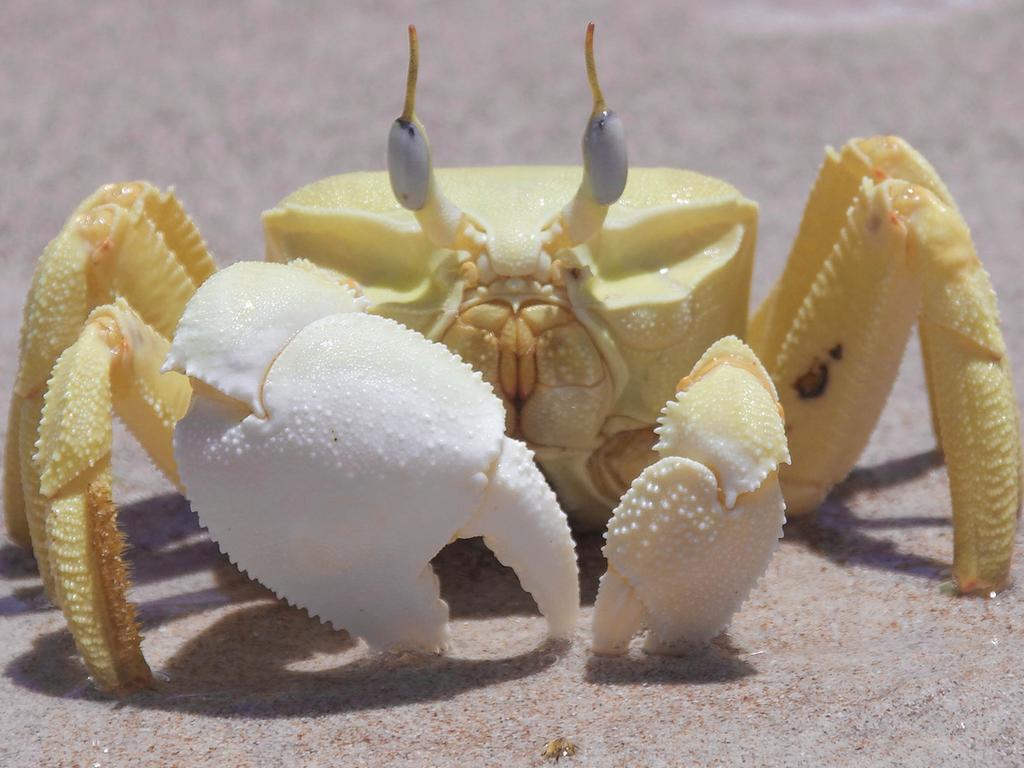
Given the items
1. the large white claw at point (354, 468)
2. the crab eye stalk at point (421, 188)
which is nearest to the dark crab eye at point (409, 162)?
the crab eye stalk at point (421, 188)

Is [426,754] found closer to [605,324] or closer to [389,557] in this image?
[389,557]

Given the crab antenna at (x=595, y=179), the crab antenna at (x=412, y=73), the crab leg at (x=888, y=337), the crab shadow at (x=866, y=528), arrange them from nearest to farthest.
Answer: the crab antenna at (x=412, y=73), the crab antenna at (x=595, y=179), the crab leg at (x=888, y=337), the crab shadow at (x=866, y=528)

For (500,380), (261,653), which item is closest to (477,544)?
(500,380)

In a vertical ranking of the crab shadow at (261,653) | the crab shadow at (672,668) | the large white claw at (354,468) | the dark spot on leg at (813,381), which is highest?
the dark spot on leg at (813,381)

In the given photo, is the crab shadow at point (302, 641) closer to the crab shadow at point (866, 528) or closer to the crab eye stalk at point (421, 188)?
the crab shadow at point (866, 528)

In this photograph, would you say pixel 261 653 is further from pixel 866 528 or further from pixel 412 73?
pixel 866 528

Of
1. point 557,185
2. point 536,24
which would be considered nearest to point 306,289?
point 557,185
